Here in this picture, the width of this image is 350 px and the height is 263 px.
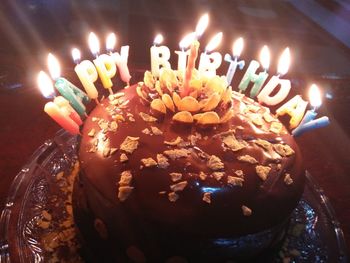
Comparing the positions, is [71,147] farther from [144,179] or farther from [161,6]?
[161,6]

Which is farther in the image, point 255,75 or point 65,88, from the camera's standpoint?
point 255,75

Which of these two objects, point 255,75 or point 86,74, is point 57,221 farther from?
point 255,75

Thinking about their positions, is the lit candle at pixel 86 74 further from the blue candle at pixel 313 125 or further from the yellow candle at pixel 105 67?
the blue candle at pixel 313 125

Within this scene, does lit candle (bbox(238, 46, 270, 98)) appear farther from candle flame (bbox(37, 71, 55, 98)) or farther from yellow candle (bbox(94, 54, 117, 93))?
candle flame (bbox(37, 71, 55, 98))

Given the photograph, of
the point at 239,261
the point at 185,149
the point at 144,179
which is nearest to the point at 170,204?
the point at 144,179

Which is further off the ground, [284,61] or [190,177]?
[284,61]

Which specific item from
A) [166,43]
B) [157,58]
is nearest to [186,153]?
[157,58]
